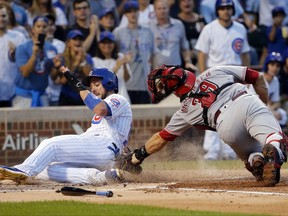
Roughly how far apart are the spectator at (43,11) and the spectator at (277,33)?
3967 millimetres

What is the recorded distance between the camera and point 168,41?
1689 centimetres

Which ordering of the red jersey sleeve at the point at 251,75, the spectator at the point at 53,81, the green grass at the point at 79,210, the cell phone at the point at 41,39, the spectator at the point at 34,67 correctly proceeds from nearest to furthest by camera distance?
the green grass at the point at 79,210 < the red jersey sleeve at the point at 251,75 < the cell phone at the point at 41,39 < the spectator at the point at 34,67 < the spectator at the point at 53,81

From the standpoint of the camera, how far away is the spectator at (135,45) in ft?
54.2

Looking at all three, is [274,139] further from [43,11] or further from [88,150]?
[43,11]

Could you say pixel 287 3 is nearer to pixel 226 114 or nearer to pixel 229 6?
pixel 229 6

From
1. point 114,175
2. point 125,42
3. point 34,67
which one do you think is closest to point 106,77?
point 114,175

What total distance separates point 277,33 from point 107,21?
11.1ft

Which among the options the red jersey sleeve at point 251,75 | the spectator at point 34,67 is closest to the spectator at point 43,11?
the spectator at point 34,67

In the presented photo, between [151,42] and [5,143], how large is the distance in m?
3.23

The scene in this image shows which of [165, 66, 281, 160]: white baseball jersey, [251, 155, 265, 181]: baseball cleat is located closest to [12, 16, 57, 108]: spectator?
[165, 66, 281, 160]: white baseball jersey

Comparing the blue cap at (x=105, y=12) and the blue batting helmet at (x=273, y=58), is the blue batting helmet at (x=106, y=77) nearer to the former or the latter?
the blue batting helmet at (x=273, y=58)

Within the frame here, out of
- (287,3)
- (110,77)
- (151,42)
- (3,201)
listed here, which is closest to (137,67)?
(151,42)

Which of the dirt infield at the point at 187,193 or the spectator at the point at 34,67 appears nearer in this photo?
the dirt infield at the point at 187,193

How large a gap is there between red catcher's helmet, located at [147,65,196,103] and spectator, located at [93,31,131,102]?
5798mm
